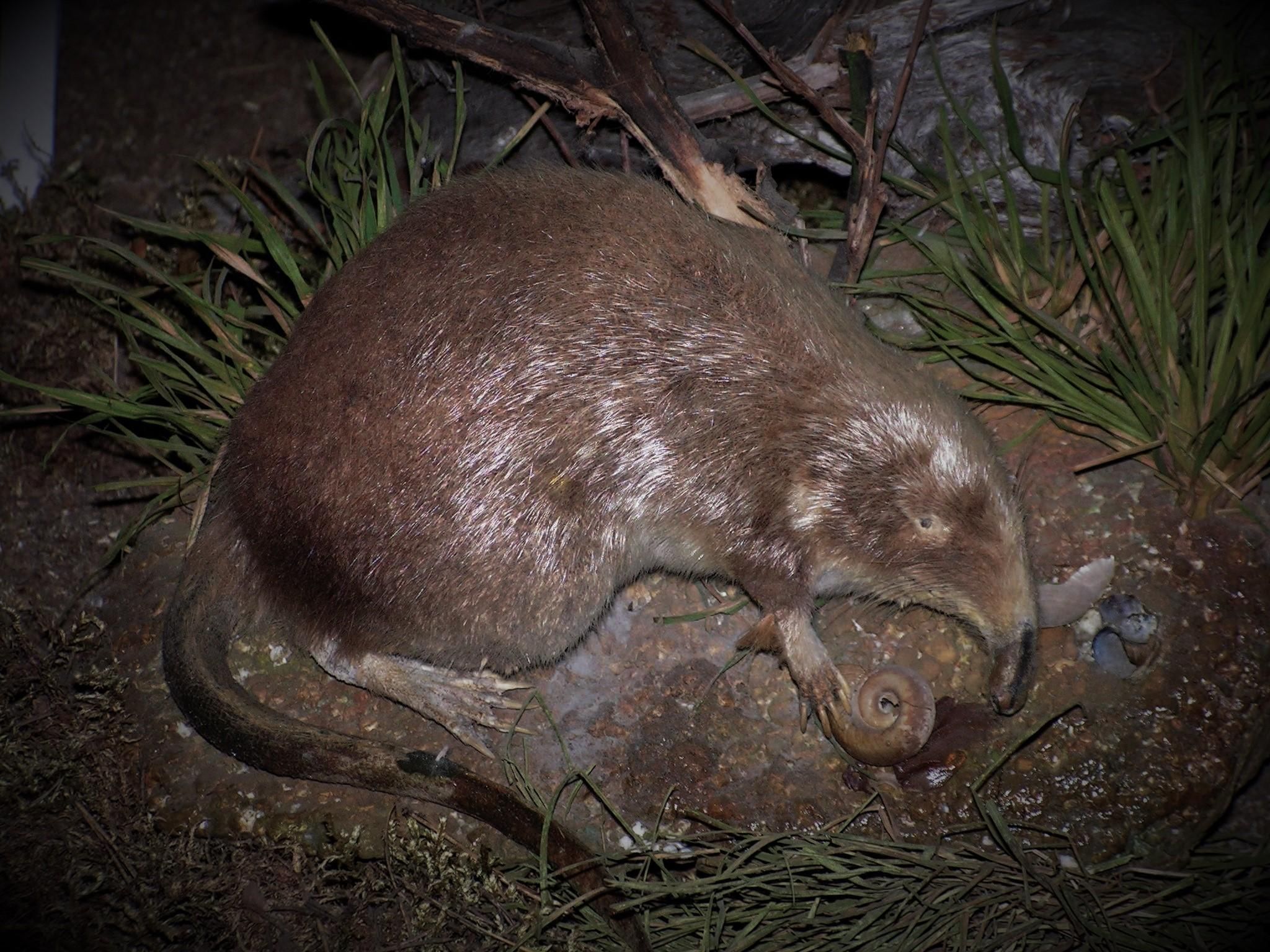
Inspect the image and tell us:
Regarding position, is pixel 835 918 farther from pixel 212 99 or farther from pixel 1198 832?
pixel 212 99

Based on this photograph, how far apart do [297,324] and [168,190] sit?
2411mm

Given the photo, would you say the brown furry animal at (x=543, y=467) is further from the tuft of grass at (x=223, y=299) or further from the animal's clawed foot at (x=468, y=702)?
the tuft of grass at (x=223, y=299)

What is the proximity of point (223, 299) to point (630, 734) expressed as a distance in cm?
256

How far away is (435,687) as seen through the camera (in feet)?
10.6

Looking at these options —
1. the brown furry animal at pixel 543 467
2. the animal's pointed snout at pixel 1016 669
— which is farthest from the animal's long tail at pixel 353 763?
the animal's pointed snout at pixel 1016 669

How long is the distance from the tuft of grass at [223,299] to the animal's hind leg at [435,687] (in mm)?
1111

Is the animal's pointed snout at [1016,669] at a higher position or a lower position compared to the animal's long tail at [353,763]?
lower

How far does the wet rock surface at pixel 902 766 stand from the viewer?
3.00m

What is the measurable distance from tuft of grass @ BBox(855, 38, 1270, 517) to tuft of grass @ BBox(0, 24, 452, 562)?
6.44 feet

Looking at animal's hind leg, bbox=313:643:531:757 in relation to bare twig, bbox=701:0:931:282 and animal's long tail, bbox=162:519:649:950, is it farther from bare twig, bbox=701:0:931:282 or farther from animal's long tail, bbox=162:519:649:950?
bare twig, bbox=701:0:931:282

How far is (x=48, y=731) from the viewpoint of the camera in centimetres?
326

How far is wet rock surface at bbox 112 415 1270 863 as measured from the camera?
118 inches

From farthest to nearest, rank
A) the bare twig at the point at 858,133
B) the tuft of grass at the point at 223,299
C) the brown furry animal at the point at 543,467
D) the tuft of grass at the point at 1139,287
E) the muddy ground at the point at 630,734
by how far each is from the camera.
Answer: the tuft of grass at the point at 223,299, the bare twig at the point at 858,133, the tuft of grass at the point at 1139,287, the muddy ground at the point at 630,734, the brown furry animal at the point at 543,467

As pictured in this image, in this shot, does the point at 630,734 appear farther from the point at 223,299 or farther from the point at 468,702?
the point at 223,299
